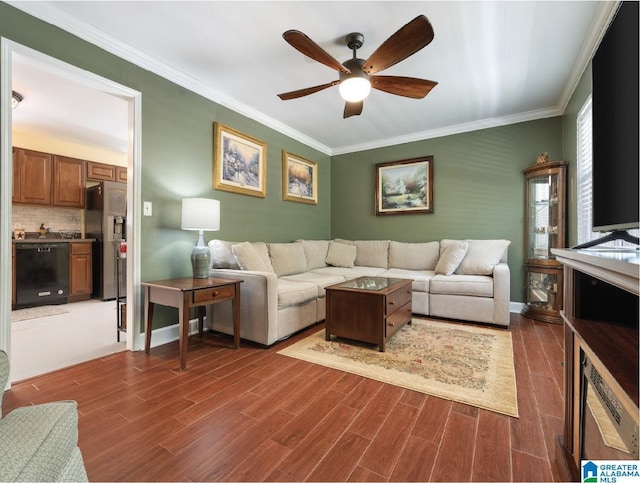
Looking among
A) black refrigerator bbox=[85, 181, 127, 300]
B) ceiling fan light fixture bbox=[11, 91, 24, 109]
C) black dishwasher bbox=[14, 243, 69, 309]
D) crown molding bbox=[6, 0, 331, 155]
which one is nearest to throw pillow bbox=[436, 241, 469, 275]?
crown molding bbox=[6, 0, 331, 155]

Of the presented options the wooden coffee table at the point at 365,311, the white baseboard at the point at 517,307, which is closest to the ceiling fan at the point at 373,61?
the wooden coffee table at the point at 365,311

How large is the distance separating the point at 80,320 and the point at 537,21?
5256 millimetres

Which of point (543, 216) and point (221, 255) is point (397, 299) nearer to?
point (221, 255)

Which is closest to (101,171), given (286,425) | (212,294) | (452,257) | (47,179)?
(47,179)

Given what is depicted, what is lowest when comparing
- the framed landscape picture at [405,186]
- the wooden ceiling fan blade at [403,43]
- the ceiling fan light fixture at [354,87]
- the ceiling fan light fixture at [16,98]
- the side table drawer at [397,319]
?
the side table drawer at [397,319]

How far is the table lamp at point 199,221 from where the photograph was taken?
2605 millimetres

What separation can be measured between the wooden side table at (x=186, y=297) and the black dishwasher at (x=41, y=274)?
306 centimetres

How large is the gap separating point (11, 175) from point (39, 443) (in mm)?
2185

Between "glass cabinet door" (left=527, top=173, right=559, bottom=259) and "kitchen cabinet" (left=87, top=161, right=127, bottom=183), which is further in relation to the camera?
"kitchen cabinet" (left=87, top=161, right=127, bottom=183)

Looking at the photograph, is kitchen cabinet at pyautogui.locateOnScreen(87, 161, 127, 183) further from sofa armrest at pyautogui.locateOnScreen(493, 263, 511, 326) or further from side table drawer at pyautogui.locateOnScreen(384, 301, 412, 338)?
sofa armrest at pyautogui.locateOnScreen(493, 263, 511, 326)

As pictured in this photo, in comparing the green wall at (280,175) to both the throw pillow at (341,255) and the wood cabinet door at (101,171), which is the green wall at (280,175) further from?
the wood cabinet door at (101,171)

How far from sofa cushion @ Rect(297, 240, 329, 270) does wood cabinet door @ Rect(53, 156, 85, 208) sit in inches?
151

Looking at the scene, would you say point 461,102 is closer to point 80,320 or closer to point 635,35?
point 635,35

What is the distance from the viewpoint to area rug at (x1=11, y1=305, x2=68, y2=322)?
355cm
